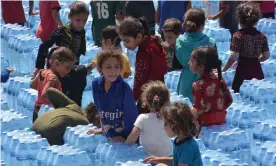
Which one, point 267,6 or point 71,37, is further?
point 267,6

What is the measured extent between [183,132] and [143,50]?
216cm

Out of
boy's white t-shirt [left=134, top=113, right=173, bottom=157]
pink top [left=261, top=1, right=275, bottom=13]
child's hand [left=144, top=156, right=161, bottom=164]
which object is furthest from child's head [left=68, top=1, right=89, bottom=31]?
pink top [left=261, top=1, right=275, bottom=13]

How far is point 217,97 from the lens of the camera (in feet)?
24.3

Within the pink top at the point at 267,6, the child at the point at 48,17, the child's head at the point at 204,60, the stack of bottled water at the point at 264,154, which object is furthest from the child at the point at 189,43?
the pink top at the point at 267,6

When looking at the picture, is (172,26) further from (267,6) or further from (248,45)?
(267,6)

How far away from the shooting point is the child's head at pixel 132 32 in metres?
7.63

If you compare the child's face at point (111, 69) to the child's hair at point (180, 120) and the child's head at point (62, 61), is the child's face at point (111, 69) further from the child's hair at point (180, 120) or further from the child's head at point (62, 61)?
the child's hair at point (180, 120)

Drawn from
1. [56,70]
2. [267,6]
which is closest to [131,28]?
[56,70]

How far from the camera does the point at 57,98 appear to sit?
303 inches

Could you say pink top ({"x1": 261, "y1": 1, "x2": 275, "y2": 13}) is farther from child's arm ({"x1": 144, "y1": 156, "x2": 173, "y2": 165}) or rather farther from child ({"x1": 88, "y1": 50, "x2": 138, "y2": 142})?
child's arm ({"x1": 144, "y1": 156, "x2": 173, "y2": 165})

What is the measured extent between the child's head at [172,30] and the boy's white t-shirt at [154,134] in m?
2.29

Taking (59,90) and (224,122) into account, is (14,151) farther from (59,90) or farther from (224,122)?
(224,122)

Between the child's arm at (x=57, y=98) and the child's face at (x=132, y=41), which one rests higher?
the child's face at (x=132, y=41)

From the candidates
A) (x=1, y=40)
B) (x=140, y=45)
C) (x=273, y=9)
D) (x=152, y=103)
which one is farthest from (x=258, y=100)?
(x=1, y=40)
